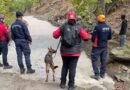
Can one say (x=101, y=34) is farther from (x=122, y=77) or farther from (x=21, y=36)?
(x=21, y=36)

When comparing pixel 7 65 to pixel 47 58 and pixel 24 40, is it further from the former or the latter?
Result: pixel 47 58

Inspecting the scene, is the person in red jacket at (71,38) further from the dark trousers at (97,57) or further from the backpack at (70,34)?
the dark trousers at (97,57)

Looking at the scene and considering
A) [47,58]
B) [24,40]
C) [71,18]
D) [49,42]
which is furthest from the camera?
[49,42]

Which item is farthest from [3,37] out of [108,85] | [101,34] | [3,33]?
[108,85]

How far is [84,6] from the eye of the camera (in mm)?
18406

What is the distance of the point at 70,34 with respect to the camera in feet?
31.9

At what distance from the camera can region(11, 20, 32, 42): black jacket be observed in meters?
11.4

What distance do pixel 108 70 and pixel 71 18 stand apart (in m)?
4.00

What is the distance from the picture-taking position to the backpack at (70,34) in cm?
973

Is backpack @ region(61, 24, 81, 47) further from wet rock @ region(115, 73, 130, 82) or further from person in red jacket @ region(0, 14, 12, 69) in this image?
wet rock @ region(115, 73, 130, 82)

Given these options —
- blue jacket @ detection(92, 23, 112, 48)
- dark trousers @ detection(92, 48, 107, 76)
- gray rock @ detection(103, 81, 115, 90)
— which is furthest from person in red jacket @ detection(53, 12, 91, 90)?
dark trousers @ detection(92, 48, 107, 76)

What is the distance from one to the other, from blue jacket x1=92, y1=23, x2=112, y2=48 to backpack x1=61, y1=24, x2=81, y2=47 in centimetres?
178

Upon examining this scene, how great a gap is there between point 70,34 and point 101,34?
6.69 feet

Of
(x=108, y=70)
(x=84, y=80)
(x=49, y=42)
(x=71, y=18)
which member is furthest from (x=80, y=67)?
(x=49, y=42)
